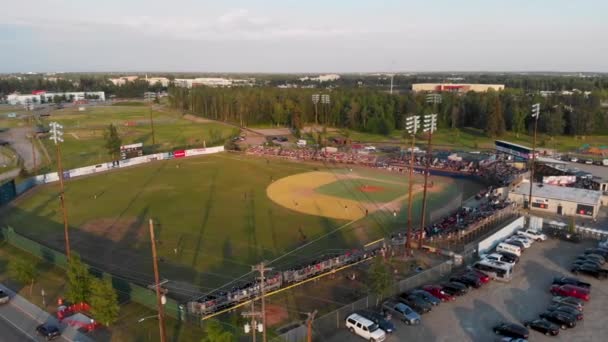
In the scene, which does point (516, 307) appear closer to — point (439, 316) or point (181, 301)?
point (439, 316)

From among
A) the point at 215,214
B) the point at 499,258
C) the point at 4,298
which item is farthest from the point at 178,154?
the point at 499,258

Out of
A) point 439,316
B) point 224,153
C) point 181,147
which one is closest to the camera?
point 439,316

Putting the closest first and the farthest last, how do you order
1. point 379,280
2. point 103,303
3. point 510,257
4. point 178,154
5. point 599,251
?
1. point 103,303
2. point 379,280
3. point 510,257
4. point 599,251
5. point 178,154

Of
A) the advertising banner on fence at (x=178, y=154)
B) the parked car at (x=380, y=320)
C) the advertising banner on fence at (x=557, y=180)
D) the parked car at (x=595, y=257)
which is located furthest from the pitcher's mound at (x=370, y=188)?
the advertising banner on fence at (x=178, y=154)

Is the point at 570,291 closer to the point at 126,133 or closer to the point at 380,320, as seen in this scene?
the point at 380,320

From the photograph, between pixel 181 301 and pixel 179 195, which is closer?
pixel 181 301

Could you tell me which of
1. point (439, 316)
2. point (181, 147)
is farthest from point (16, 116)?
point (439, 316)
